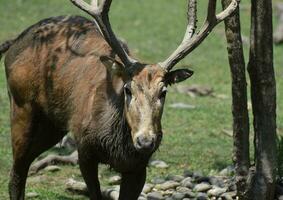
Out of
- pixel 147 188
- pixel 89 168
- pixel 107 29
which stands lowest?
pixel 147 188

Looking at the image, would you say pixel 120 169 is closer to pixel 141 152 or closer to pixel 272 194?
pixel 141 152

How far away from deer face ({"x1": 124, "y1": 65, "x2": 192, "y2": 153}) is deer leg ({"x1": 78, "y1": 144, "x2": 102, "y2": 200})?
68 centimetres

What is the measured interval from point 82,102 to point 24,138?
3.25 ft

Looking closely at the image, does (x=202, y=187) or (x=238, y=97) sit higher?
(x=238, y=97)

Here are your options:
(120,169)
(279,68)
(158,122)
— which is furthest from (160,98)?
(279,68)

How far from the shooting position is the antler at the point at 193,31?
22.4ft

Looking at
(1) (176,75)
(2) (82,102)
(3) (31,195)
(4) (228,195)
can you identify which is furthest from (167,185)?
(1) (176,75)

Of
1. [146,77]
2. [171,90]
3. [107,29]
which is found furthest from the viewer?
[171,90]

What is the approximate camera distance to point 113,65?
6801 mm

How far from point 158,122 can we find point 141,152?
0.89ft

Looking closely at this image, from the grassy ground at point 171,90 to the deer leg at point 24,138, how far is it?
2.22ft

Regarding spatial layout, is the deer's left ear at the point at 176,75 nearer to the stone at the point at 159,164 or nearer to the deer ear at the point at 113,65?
the deer ear at the point at 113,65

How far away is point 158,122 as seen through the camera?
641 centimetres

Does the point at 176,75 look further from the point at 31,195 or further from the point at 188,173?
the point at 31,195
